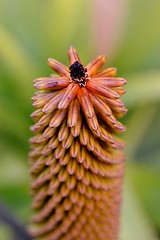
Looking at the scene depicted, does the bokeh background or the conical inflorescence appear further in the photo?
the bokeh background

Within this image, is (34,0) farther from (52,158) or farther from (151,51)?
(52,158)

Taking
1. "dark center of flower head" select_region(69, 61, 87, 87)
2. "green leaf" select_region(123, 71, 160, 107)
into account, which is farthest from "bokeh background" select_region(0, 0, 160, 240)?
"dark center of flower head" select_region(69, 61, 87, 87)

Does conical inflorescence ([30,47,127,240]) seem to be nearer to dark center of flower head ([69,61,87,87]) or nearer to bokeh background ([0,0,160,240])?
dark center of flower head ([69,61,87,87])

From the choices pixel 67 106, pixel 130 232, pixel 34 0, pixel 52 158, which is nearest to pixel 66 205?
pixel 52 158

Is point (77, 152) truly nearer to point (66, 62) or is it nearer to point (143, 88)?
point (143, 88)

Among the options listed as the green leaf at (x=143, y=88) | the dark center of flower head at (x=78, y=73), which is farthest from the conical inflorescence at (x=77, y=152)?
the green leaf at (x=143, y=88)

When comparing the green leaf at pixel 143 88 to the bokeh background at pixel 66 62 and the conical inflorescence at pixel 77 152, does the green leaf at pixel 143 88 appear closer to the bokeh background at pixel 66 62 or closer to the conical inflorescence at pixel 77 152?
the bokeh background at pixel 66 62

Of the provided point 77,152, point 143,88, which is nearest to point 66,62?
point 143,88
